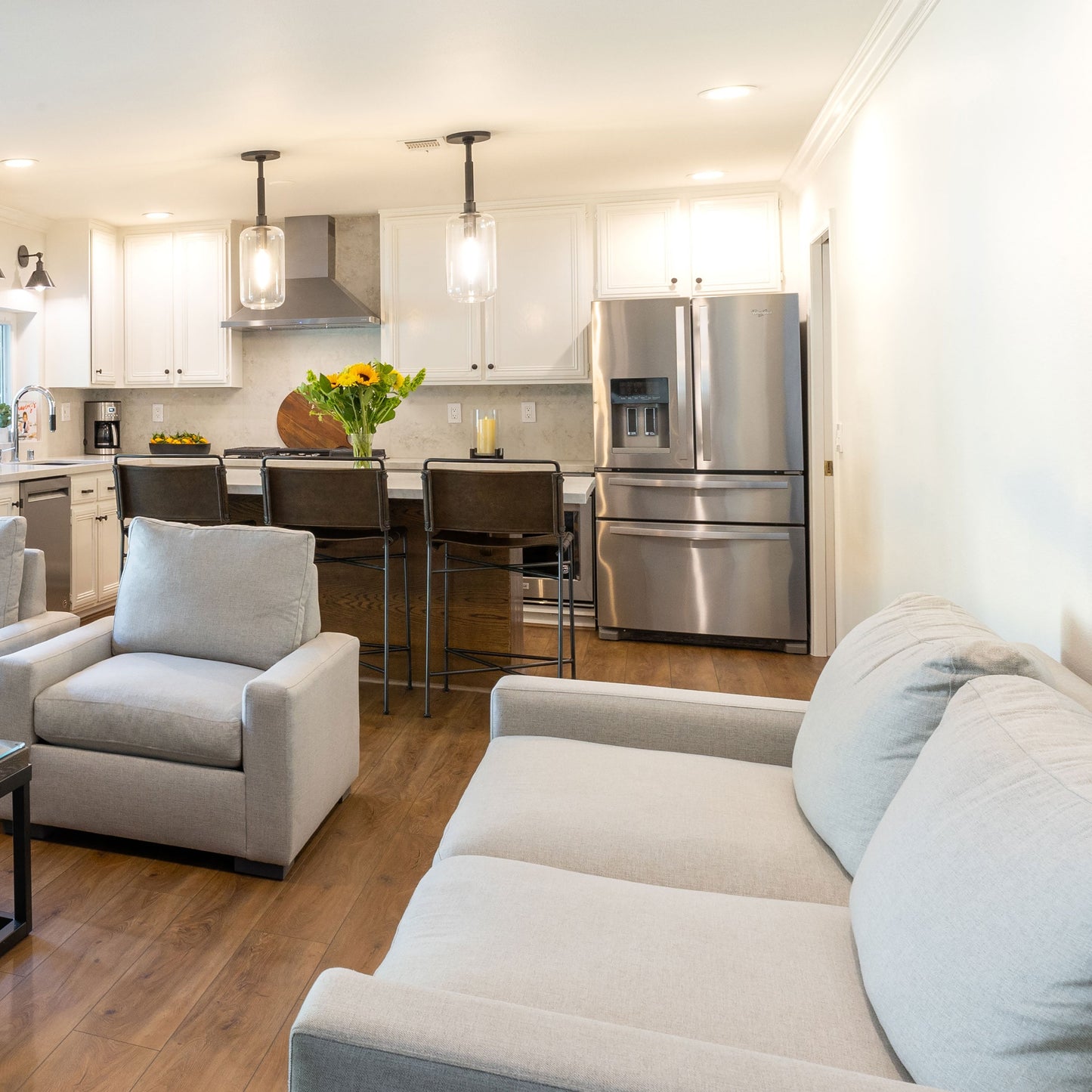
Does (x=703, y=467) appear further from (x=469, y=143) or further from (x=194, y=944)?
(x=194, y=944)

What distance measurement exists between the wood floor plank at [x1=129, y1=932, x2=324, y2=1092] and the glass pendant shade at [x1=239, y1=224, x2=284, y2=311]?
115 inches

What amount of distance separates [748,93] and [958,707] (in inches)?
115

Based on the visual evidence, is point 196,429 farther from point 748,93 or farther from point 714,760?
point 714,760

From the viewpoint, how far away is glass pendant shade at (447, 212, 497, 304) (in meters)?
3.70

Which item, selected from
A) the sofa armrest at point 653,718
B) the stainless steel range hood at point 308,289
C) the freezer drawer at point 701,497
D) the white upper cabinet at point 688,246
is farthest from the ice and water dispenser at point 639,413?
the sofa armrest at point 653,718

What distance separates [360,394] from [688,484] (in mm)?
1732

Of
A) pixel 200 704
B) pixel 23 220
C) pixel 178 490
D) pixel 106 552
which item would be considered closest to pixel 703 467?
pixel 178 490

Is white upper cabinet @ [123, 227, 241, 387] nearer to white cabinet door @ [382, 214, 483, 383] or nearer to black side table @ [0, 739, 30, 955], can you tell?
white cabinet door @ [382, 214, 483, 383]

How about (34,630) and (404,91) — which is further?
(404,91)

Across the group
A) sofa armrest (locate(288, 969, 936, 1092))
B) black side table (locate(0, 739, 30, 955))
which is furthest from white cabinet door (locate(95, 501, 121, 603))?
sofa armrest (locate(288, 969, 936, 1092))

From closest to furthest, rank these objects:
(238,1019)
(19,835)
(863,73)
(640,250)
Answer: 1. (238,1019)
2. (19,835)
3. (863,73)
4. (640,250)

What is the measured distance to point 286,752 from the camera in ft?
6.59

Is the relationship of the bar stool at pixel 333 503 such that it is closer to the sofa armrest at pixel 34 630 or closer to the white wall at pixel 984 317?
the sofa armrest at pixel 34 630

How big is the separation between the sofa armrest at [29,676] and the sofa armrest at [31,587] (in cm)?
30
